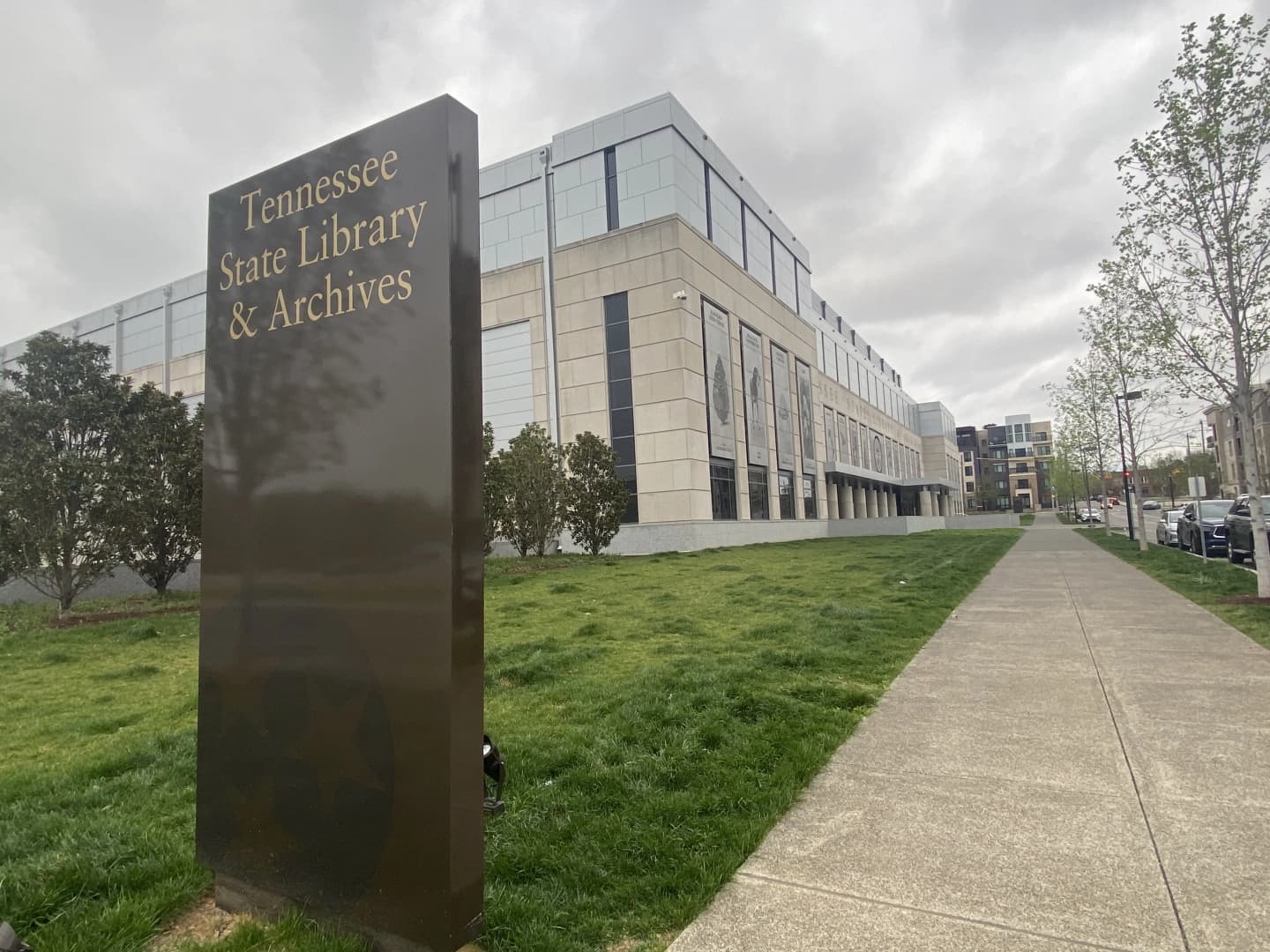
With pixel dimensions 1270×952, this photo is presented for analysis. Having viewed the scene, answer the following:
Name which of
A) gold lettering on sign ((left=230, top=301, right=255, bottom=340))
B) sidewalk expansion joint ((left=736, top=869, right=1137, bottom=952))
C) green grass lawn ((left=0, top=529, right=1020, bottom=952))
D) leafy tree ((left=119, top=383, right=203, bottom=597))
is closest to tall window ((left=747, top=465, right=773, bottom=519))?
leafy tree ((left=119, top=383, right=203, bottom=597))

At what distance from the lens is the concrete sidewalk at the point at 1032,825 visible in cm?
262

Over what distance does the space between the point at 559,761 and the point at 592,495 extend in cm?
2057

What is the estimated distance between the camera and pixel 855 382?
2537 inches

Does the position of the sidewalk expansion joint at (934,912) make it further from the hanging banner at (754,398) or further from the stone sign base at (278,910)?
the hanging banner at (754,398)

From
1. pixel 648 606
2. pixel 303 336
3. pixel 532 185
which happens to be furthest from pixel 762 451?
pixel 303 336

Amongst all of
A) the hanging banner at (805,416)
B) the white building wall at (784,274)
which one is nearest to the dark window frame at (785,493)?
the hanging banner at (805,416)

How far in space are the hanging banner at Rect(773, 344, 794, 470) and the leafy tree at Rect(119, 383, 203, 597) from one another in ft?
98.3

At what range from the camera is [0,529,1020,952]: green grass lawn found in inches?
112

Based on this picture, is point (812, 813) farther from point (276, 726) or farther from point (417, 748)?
point (276, 726)

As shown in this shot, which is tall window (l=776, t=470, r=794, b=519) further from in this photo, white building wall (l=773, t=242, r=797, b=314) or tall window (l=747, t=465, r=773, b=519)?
white building wall (l=773, t=242, r=797, b=314)

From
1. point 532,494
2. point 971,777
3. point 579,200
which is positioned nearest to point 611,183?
point 579,200

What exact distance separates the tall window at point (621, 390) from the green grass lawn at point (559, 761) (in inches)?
806

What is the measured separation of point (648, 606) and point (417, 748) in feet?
31.7

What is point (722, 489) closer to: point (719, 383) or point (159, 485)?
point (719, 383)
